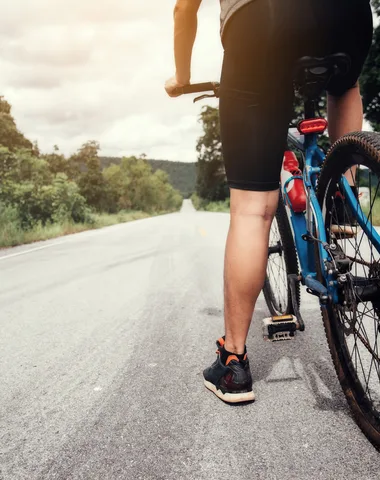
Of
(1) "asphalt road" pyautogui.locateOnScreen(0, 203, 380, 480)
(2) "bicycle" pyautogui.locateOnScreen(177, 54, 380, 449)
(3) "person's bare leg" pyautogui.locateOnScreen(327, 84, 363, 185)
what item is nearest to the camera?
(1) "asphalt road" pyautogui.locateOnScreen(0, 203, 380, 480)

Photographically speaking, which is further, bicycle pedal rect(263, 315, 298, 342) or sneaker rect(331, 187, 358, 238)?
bicycle pedal rect(263, 315, 298, 342)

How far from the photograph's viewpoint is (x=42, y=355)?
8.11ft

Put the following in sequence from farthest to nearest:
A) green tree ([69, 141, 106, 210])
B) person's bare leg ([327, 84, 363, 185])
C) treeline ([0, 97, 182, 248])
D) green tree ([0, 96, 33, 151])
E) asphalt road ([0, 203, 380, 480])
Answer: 1. green tree ([69, 141, 106, 210])
2. green tree ([0, 96, 33, 151])
3. treeline ([0, 97, 182, 248])
4. person's bare leg ([327, 84, 363, 185])
5. asphalt road ([0, 203, 380, 480])

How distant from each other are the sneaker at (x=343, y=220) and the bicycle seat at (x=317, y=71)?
433 millimetres

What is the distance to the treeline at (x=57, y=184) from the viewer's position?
681 inches

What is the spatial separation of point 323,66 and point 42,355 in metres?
2.09

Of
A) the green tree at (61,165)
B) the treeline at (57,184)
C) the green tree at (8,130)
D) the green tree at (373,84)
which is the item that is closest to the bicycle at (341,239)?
the treeline at (57,184)

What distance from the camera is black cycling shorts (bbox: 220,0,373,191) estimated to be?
148 cm

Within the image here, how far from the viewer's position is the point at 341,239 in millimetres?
1832

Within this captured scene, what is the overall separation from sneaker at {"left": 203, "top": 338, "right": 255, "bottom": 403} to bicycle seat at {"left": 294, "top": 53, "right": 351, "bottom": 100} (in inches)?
44.6

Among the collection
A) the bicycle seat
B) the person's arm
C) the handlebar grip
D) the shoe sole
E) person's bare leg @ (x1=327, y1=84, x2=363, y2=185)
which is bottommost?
the shoe sole

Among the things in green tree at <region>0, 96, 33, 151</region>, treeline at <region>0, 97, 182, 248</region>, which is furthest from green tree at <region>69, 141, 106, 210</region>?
green tree at <region>0, 96, 33, 151</region>

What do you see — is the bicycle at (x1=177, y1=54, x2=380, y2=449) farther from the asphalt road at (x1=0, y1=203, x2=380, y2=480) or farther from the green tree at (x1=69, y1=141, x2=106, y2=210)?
the green tree at (x1=69, y1=141, x2=106, y2=210)

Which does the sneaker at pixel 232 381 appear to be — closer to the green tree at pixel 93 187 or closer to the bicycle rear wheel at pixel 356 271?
the bicycle rear wheel at pixel 356 271
